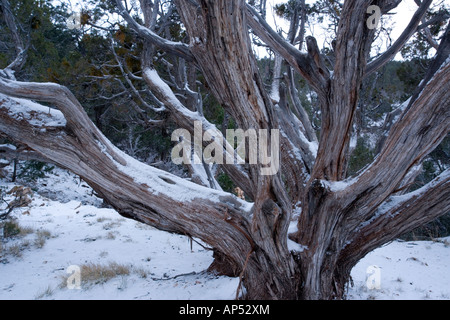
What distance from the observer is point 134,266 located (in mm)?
4461

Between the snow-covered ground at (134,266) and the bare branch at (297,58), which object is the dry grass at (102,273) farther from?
the bare branch at (297,58)

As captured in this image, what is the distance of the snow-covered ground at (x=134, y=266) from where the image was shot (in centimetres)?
367

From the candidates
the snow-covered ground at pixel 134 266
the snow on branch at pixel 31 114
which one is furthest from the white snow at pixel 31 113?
the snow-covered ground at pixel 134 266

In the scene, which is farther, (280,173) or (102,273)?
(102,273)

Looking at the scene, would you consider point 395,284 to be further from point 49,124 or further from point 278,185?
point 49,124

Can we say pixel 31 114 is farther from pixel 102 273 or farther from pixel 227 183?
pixel 227 183

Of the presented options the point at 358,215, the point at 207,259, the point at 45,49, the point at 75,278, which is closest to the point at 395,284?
the point at 358,215

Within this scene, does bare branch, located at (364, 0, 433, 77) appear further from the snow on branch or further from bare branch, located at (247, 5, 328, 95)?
the snow on branch

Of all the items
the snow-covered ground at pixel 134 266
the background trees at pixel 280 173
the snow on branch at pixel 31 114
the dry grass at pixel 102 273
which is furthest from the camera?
the dry grass at pixel 102 273

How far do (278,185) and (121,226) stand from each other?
202 inches

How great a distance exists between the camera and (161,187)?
2994 millimetres

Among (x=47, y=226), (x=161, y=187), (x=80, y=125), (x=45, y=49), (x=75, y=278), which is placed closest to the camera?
(x=80, y=125)

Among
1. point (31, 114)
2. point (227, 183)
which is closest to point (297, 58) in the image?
point (31, 114)

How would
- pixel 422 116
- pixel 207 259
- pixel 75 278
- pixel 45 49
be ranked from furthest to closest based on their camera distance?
pixel 45 49, pixel 207 259, pixel 75 278, pixel 422 116
